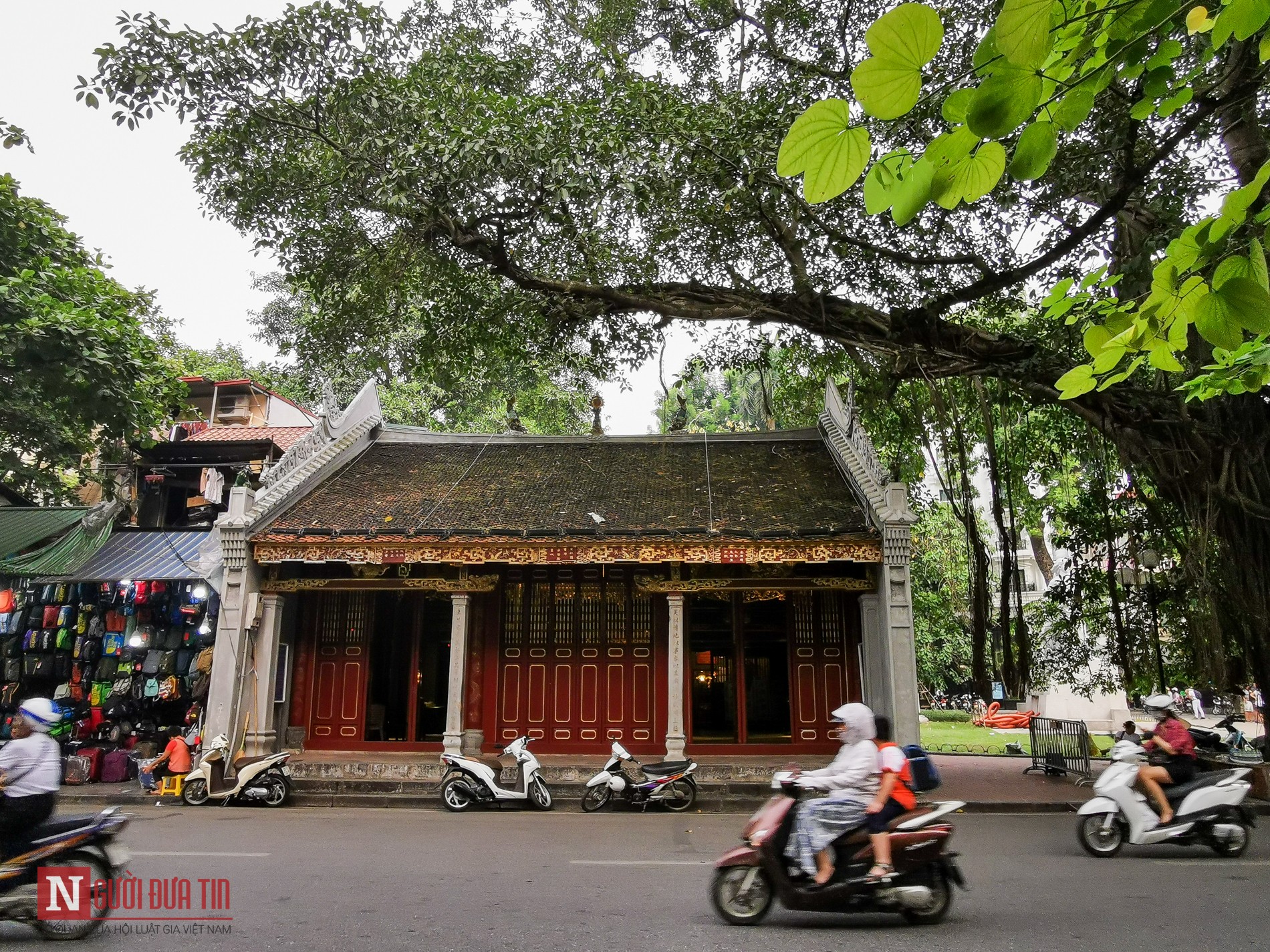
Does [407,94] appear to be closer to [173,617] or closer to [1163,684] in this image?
[173,617]

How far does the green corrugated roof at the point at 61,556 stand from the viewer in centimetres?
1243

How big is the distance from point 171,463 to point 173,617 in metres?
4.20

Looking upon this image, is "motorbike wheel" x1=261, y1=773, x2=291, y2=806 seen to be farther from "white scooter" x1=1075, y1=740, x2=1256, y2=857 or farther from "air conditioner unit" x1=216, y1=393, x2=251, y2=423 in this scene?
"air conditioner unit" x1=216, y1=393, x2=251, y2=423

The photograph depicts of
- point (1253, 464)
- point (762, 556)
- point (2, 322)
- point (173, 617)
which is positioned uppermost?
point (2, 322)

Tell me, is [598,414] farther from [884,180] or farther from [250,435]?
[884,180]

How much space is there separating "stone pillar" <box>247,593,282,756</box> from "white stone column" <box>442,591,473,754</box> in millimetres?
2585

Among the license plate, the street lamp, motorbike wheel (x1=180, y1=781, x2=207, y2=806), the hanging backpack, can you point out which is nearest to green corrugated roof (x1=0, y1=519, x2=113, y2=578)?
motorbike wheel (x1=180, y1=781, x2=207, y2=806)

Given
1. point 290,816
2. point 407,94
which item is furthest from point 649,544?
point 407,94

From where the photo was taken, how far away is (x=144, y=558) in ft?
43.3

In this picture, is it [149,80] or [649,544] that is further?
[649,544]

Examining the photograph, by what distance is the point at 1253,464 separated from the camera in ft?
31.9

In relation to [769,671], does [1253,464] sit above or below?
above

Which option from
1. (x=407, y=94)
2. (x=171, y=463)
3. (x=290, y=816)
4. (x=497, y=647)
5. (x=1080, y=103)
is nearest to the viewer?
(x=1080, y=103)

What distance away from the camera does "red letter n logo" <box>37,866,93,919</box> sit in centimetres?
472
